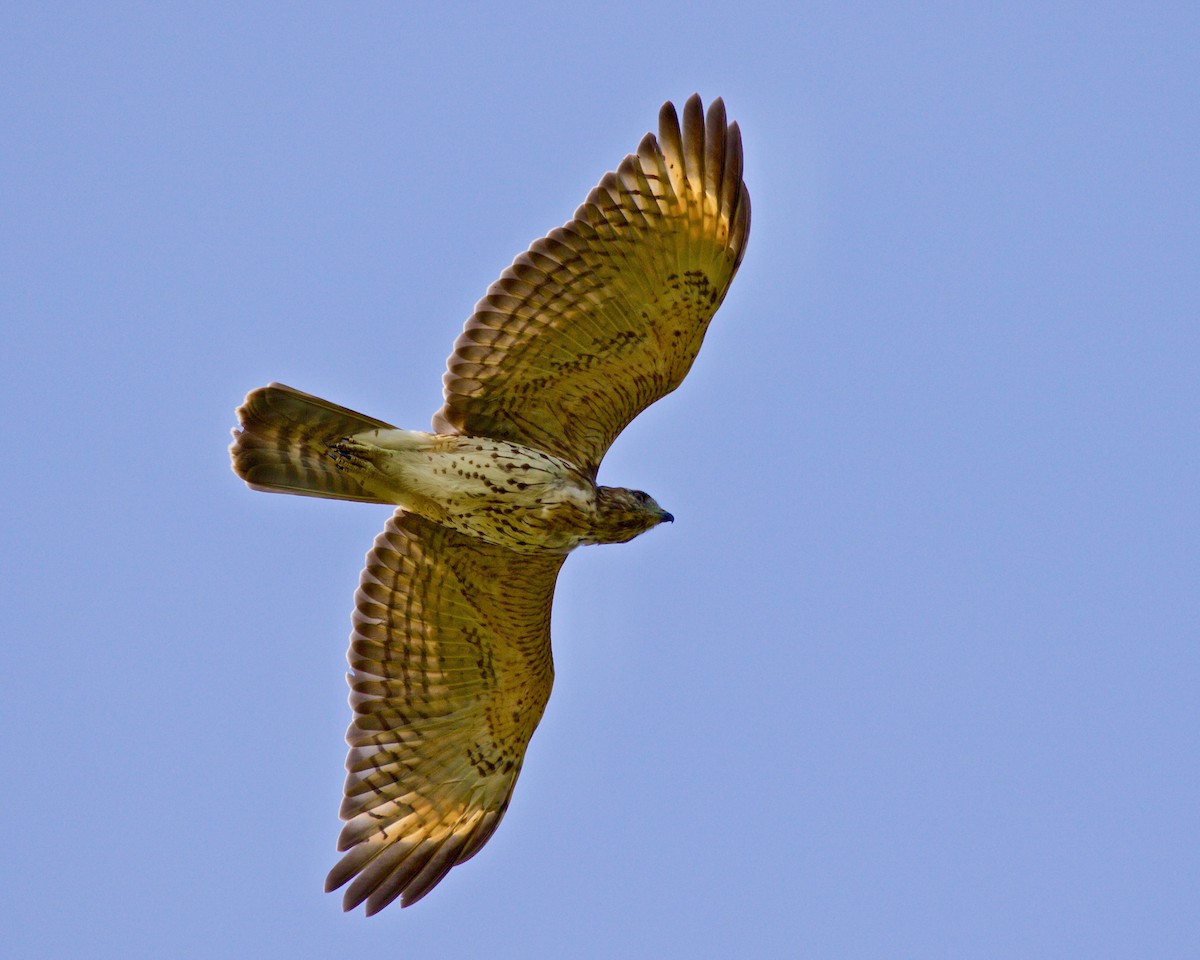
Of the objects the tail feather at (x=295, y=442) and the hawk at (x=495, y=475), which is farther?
the hawk at (x=495, y=475)

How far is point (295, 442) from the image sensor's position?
1023 centimetres

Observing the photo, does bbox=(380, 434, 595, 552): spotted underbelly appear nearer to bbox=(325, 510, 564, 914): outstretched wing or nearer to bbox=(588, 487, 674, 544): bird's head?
bbox=(588, 487, 674, 544): bird's head

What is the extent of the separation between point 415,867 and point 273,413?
2.97 meters

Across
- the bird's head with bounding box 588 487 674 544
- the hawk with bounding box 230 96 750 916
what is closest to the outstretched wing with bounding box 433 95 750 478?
the hawk with bounding box 230 96 750 916

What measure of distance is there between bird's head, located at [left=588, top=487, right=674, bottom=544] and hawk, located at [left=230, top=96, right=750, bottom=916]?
0.6 inches

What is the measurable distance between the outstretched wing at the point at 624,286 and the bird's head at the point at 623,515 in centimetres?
63

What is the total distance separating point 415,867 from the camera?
10695 millimetres

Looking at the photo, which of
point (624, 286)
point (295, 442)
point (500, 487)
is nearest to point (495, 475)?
point (500, 487)

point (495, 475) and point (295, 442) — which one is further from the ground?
point (495, 475)

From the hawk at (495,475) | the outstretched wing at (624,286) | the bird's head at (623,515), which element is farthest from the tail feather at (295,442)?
the bird's head at (623,515)

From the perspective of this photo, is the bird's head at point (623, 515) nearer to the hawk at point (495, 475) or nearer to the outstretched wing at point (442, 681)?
the hawk at point (495, 475)

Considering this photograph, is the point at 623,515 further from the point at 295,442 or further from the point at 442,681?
the point at 295,442

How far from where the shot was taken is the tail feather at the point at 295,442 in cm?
1006

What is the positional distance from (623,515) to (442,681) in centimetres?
172
